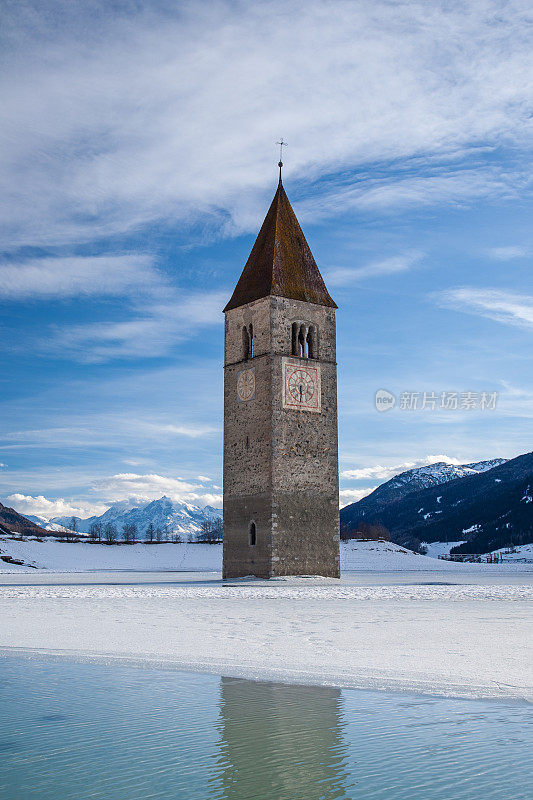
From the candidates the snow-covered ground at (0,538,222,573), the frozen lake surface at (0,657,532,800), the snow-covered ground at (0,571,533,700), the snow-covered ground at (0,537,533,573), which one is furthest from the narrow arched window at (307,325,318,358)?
the frozen lake surface at (0,657,532,800)

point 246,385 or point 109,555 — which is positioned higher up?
point 246,385

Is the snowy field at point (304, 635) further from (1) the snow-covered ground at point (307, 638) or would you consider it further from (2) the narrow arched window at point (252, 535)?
(2) the narrow arched window at point (252, 535)

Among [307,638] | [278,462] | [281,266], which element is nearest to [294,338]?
[281,266]

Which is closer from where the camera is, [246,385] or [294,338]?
[294,338]

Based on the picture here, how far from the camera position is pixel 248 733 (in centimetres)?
835

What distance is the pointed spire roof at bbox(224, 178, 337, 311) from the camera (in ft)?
133

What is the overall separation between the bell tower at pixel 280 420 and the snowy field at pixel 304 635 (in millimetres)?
11658

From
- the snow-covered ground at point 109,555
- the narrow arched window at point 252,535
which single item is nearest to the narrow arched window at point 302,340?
the narrow arched window at point 252,535

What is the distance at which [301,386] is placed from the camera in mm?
39969

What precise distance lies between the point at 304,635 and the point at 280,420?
24.2 metres

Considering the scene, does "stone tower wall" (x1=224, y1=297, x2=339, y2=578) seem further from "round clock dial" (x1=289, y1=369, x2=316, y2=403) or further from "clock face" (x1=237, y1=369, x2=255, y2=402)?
"round clock dial" (x1=289, y1=369, x2=316, y2=403)

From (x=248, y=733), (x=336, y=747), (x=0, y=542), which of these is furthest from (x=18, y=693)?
(x=0, y=542)

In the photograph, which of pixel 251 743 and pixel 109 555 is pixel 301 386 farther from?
pixel 109 555

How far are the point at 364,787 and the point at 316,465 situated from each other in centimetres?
3298
